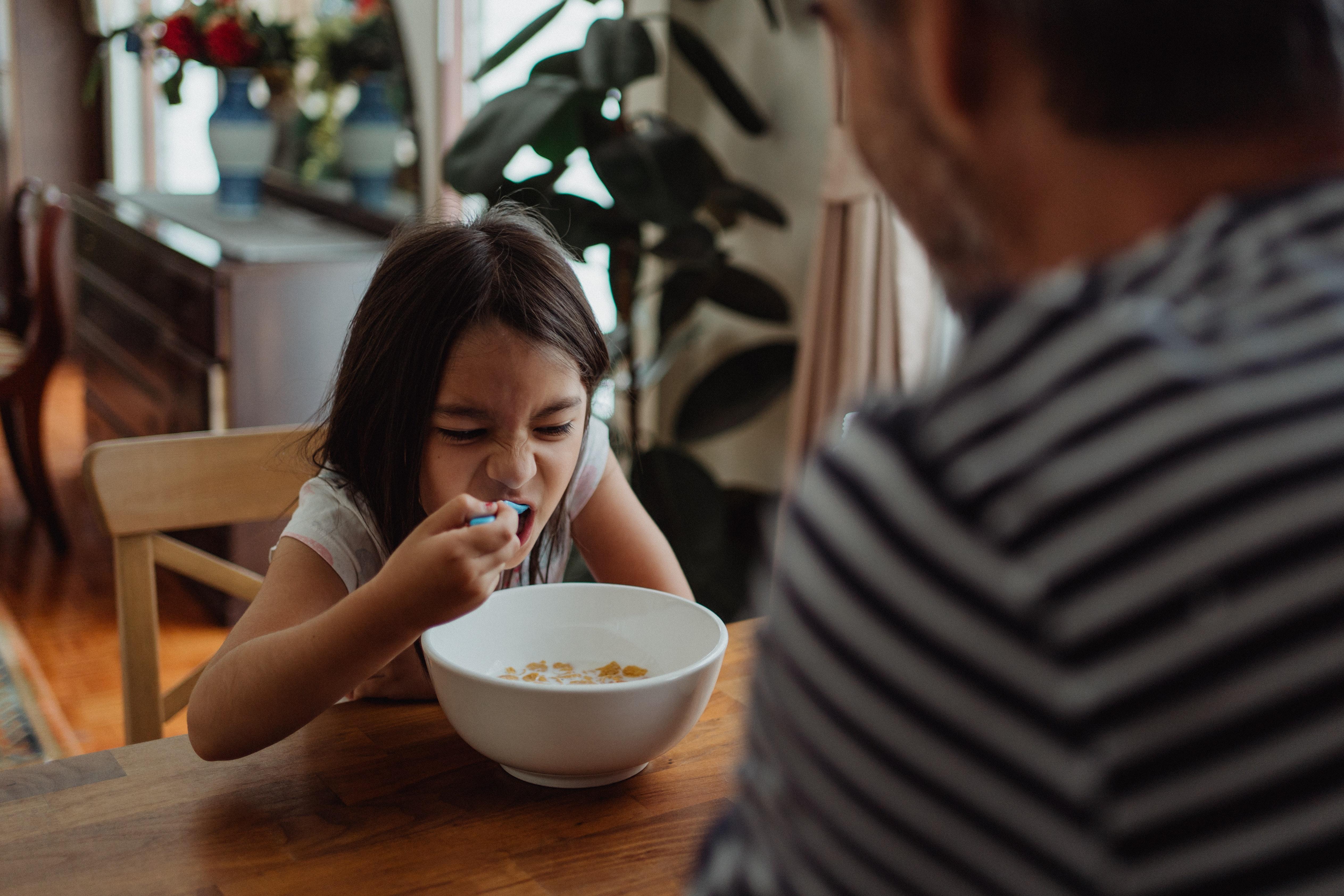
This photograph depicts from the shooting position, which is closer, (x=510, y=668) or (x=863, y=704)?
(x=863, y=704)

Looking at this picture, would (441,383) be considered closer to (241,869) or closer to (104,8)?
(241,869)

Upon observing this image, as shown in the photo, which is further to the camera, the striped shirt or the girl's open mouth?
the girl's open mouth

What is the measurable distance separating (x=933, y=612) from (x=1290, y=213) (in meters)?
0.17

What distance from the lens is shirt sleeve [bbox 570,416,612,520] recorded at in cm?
131

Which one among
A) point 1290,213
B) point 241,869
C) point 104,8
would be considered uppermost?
point 104,8

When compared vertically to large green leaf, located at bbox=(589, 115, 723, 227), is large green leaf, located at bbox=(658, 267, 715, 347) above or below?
Answer: below

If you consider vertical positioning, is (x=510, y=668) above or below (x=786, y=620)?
below

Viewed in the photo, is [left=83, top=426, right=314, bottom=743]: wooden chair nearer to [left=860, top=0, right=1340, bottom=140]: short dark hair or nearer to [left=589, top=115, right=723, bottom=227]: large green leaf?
[left=589, top=115, right=723, bottom=227]: large green leaf

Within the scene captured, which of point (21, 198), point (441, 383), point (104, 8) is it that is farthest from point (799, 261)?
point (104, 8)

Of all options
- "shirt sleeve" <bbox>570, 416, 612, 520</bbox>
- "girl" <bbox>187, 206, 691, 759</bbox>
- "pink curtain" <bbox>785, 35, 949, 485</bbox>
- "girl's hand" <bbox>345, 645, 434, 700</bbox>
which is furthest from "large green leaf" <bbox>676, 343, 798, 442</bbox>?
"girl's hand" <bbox>345, 645, 434, 700</bbox>

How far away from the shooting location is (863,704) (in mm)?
324

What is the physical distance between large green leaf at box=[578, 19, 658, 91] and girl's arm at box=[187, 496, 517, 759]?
1439 millimetres

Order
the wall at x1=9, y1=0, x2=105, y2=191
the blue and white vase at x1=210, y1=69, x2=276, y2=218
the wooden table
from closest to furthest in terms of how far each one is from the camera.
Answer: the wooden table, the blue and white vase at x1=210, y1=69, x2=276, y2=218, the wall at x1=9, y1=0, x2=105, y2=191

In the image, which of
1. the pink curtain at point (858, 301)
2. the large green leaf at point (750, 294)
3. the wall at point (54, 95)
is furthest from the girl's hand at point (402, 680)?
the wall at point (54, 95)
